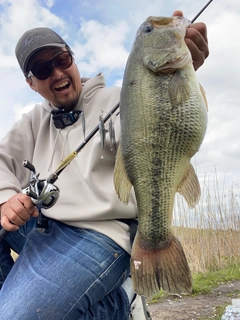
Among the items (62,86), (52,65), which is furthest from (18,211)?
(52,65)

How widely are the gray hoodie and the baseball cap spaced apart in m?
0.41

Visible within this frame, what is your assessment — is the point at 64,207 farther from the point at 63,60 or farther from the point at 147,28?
the point at 147,28

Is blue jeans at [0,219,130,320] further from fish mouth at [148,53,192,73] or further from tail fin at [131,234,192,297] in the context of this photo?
fish mouth at [148,53,192,73]

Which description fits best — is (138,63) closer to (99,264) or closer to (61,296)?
(99,264)

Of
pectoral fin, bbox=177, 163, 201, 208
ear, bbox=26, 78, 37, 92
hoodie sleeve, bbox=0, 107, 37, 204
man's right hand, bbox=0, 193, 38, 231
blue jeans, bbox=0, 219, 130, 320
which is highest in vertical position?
ear, bbox=26, 78, 37, 92

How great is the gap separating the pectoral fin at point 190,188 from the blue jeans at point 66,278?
2.55 feet

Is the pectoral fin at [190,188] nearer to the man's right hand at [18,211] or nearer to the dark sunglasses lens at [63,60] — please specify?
the man's right hand at [18,211]

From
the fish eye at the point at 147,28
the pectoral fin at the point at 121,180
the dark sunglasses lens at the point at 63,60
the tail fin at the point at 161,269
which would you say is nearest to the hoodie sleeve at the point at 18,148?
the dark sunglasses lens at the point at 63,60

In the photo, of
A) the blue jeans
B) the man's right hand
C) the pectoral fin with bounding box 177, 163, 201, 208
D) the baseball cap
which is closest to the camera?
the pectoral fin with bounding box 177, 163, 201, 208

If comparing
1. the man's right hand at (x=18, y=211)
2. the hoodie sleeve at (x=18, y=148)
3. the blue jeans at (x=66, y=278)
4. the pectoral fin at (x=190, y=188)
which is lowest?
the blue jeans at (x=66, y=278)

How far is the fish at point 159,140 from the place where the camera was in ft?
6.04

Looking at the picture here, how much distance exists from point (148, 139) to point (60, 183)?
3.60ft

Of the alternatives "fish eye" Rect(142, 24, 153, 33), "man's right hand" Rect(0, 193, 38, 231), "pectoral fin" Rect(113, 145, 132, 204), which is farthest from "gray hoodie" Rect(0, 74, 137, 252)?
"fish eye" Rect(142, 24, 153, 33)

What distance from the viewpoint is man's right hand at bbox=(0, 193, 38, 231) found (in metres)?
2.41
